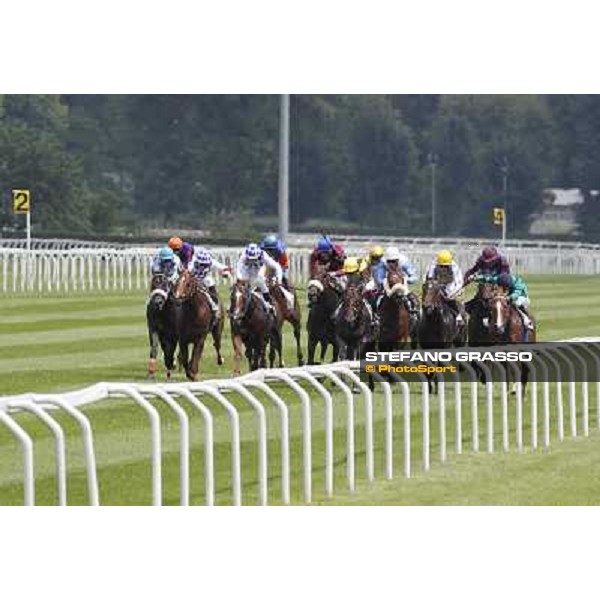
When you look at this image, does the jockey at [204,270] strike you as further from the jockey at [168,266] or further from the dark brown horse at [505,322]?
A: the dark brown horse at [505,322]

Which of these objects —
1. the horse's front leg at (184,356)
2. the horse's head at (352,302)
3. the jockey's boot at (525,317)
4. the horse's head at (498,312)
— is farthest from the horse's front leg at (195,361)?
the jockey's boot at (525,317)

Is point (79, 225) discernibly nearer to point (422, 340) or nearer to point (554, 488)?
point (422, 340)

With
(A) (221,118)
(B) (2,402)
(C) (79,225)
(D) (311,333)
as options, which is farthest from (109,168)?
(B) (2,402)

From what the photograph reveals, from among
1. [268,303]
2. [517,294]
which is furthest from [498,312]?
[268,303]

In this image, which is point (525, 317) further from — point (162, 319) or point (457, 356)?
point (457, 356)

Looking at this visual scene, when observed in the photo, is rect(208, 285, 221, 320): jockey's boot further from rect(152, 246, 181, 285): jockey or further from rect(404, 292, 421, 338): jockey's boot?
rect(404, 292, 421, 338): jockey's boot

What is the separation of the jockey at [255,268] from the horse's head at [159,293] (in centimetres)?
70

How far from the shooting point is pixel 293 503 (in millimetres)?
12914

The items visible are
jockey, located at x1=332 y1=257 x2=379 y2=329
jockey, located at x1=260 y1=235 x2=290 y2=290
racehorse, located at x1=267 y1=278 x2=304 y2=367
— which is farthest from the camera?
jockey, located at x1=260 y1=235 x2=290 y2=290

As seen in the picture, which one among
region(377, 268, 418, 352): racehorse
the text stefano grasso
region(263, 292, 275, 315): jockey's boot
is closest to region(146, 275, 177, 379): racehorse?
region(263, 292, 275, 315): jockey's boot

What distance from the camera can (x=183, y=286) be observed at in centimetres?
2244

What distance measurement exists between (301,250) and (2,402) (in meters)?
35.5

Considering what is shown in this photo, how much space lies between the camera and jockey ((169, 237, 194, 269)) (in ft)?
74.8

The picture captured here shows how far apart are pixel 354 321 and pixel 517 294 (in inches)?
60.1
